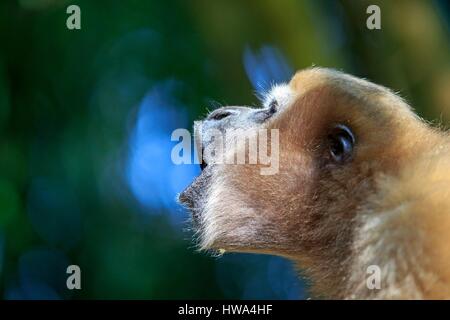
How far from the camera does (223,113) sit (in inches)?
151

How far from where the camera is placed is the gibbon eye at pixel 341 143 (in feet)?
9.85

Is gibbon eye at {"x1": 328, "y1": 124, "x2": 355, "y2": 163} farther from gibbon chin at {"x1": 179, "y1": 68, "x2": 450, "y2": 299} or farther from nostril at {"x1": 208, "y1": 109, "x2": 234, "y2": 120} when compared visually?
nostril at {"x1": 208, "y1": 109, "x2": 234, "y2": 120}

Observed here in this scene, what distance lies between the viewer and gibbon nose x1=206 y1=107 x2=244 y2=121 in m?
3.81

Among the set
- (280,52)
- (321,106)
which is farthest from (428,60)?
(321,106)

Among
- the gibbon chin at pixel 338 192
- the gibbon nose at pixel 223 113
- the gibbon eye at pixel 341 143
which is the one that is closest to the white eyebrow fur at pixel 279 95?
the gibbon chin at pixel 338 192

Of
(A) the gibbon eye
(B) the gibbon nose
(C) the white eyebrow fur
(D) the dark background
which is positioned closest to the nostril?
(B) the gibbon nose

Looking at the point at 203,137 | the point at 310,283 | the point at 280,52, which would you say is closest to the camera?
the point at 310,283

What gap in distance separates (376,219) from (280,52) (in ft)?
11.9

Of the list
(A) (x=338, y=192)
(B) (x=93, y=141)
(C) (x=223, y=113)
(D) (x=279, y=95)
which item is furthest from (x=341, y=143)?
(B) (x=93, y=141)

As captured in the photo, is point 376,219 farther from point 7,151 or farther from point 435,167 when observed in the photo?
point 7,151

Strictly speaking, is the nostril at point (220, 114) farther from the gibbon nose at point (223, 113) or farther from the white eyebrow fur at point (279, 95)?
the white eyebrow fur at point (279, 95)

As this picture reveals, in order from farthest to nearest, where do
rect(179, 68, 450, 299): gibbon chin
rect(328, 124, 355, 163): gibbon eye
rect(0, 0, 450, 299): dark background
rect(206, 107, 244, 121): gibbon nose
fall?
1. rect(0, 0, 450, 299): dark background
2. rect(206, 107, 244, 121): gibbon nose
3. rect(328, 124, 355, 163): gibbon eye
4. rect(179, 68, 450, 299): gibbon chin

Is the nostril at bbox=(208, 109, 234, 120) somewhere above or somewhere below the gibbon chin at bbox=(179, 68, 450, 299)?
above

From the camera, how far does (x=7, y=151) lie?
8.40 metres
